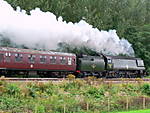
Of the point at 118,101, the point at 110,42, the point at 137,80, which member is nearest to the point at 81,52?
the point at 110,42

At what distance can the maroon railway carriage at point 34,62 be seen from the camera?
1198 inches

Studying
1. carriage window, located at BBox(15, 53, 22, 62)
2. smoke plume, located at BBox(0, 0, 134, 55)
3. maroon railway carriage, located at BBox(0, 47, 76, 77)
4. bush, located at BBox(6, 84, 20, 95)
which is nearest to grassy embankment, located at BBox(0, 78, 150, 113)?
bush, located at BBox(6, 84, 20, 95)

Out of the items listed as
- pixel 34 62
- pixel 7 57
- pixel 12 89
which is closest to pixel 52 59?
pixel 34 62

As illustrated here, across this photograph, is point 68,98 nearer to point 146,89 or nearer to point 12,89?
point 12,89

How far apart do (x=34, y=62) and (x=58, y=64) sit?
121 inches

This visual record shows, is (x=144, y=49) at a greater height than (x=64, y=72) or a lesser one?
greater

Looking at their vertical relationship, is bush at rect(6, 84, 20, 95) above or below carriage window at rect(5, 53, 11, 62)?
below

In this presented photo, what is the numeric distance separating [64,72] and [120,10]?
107 ft

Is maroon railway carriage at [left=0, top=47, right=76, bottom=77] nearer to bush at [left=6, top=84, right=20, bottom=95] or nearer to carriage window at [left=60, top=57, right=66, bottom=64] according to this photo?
carriage window at [left=60, top=57, right=66, bottom=64]

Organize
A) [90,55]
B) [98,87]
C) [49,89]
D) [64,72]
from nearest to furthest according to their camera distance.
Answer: [49,89] → [98,87] → [64,72] → [90,55]

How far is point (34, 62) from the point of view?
32.6 m

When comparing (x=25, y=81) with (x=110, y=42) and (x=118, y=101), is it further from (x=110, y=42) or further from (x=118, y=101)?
(x=110, y=42)

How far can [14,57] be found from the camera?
30.9 meters

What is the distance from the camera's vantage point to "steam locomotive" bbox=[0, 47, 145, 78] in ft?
101
